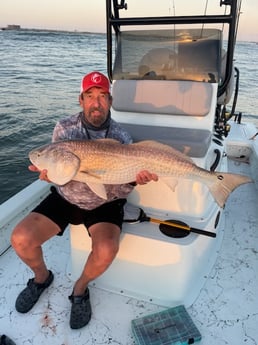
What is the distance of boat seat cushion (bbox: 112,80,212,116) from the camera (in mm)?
3430

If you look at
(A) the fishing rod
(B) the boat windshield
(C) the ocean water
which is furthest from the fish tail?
(C) the ocean water

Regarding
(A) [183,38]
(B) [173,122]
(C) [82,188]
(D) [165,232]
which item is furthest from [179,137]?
(A) [183,38]

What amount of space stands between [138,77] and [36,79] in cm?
1245

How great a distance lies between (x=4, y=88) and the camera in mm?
13133

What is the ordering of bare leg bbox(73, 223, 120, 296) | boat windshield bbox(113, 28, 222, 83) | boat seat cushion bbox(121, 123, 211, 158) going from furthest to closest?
boat windshield bbox(113, 28, 222, 83) < boat seat cushion bbox(121, 123, 211, 158) < bare leg bbox(73, 223, 120, 296)

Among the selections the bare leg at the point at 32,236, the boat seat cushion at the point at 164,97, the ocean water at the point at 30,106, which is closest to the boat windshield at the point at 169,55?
the boat seat cushion at the point at 164,97

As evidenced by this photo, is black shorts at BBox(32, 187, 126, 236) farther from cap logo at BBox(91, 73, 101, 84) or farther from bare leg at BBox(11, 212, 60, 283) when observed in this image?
cap logo at BBox(91, 73, 101, 84)

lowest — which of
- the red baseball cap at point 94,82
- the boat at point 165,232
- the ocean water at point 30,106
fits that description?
the ocean water at point 30,106

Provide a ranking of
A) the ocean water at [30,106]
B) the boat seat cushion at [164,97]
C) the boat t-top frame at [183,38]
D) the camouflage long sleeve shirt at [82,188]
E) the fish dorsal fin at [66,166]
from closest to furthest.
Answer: the fish dorsal fin at [66,166] < the camouflage long sleeve shirt at [82,188] < the boat seat cushion at [164,97] < the boat t-top frame at [183,38] < the ocean water at [30,106]

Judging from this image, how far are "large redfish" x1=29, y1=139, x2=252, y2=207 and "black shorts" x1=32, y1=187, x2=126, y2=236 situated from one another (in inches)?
12.7

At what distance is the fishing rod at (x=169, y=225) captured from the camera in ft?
8.63

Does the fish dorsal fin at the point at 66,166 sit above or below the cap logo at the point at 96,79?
below

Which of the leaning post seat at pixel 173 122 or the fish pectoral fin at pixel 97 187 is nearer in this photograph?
the fish pectoral fin at pixel 97 187

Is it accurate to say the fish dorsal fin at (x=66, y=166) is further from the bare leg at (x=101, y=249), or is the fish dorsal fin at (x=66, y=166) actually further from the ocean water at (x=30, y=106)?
the ocean water at (x=30, y=106)
